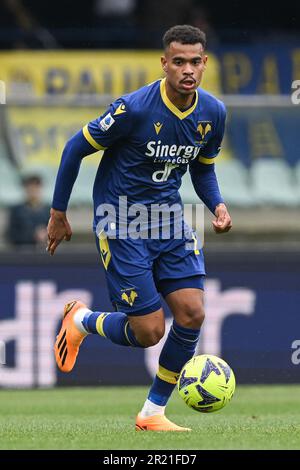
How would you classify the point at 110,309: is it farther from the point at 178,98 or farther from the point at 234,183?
the point at 178,98

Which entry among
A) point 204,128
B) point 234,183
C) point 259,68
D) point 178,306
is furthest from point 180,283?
point 259,68

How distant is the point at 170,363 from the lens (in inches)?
275

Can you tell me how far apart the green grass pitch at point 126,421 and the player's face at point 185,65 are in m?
1.98

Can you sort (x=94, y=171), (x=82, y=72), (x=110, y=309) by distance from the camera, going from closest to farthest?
(x=110, y=309), (x=94, y=171), (x=82, y=72)

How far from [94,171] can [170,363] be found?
6000 mm

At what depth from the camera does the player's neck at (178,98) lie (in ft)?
22.3

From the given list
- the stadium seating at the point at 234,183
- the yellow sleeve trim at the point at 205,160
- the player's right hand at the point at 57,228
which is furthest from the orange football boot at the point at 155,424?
the stadium seating at the point at 234,183

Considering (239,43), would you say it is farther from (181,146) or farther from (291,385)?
(181,146)

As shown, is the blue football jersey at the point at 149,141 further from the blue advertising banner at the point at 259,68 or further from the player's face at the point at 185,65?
the blue advertising banner at the point at 259,68

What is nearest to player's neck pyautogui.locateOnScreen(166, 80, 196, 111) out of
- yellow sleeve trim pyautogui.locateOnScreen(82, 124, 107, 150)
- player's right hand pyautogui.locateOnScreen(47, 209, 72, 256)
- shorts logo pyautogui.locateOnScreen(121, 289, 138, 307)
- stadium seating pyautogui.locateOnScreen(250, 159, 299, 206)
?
yellow sleeve trim pyautogui.locateOnScreen(82, 124, 107, 150)

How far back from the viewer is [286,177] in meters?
13.1

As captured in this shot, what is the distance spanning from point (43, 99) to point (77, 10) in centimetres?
619

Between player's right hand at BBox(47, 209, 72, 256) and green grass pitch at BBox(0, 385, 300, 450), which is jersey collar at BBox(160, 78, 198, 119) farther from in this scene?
green grass pitch at BBox(0, 385, 300, 450)
